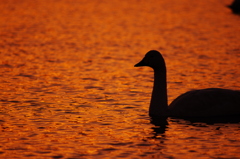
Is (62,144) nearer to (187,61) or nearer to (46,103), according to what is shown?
(46,103)

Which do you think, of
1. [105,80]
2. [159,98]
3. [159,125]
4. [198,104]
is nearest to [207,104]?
[198,104]

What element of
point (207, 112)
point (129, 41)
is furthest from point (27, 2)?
point (207, 112)

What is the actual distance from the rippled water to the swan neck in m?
0.29

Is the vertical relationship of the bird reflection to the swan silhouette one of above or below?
below

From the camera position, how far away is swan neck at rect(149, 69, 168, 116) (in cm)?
1566

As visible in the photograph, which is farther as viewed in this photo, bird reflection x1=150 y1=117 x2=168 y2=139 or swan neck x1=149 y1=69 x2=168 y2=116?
swan neck x1=149 y1=69 x2=168 y2=116

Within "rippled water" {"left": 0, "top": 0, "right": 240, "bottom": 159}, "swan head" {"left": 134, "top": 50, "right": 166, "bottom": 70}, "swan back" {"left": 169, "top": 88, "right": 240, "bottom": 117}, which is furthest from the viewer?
"swan head" {"left": 134, "top": 50, "right": 166, "bottom": 70}

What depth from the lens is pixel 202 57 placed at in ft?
84.4

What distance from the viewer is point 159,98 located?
619 inches

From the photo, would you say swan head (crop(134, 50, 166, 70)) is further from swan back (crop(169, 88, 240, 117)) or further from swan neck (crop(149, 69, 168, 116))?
swan back (crop(169, 88, 240, 117))

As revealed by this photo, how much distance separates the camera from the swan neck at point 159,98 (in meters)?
15.7

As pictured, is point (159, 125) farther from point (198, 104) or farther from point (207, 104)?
point (207, 104)

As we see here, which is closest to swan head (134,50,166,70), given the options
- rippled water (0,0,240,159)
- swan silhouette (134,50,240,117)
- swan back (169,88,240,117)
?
swan silhouette (134,50,240,117)

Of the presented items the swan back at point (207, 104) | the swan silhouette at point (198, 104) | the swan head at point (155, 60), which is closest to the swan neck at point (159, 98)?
the swan silhouette at point (198, 104)
